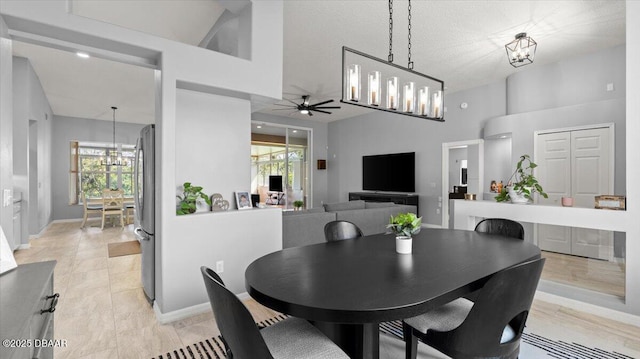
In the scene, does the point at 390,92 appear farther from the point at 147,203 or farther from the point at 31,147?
the point at 31,147

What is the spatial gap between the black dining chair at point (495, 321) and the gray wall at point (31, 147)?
6.60 meters

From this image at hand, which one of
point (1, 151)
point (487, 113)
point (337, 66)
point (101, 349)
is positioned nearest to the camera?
point (1, 151)

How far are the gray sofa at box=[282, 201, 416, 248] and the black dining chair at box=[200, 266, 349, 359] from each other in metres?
2.54

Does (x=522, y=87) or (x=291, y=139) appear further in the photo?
(x=291, y=139)

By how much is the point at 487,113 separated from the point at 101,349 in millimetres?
6778

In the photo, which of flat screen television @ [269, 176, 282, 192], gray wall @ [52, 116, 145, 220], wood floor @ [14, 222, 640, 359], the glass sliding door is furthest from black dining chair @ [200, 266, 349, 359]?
gray wall @ [52, 116, 145, 220]

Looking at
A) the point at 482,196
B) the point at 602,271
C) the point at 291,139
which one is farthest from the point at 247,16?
the point at 291,139

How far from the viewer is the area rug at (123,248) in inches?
194

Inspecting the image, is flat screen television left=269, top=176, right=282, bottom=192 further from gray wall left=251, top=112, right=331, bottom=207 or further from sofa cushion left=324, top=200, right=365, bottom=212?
sofa cushion left=324, top=200, right=365, bottom=212

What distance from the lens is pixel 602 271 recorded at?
297cm

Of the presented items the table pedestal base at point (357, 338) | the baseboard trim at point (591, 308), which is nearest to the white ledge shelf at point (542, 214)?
Answer: the baseboard trim at point (591, 308)

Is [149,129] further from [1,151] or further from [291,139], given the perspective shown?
[291,139]

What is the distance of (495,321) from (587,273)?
2670 mm

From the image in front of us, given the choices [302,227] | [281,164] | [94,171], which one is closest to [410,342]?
[302,227]
